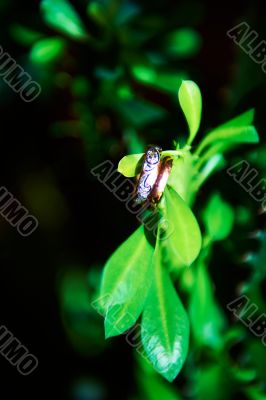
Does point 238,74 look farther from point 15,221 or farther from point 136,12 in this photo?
point 15,221

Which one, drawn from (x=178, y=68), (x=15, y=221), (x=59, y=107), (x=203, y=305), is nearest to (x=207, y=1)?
(x=59, y=107)

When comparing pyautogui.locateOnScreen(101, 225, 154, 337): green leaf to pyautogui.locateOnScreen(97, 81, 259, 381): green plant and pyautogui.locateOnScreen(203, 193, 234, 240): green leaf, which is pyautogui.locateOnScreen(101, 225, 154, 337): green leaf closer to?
pyautogui.locateOnScreen(97, 81, 259, 381): green plant

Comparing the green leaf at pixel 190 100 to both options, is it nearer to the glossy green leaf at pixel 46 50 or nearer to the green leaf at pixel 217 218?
the green leaf at pixel 217 218

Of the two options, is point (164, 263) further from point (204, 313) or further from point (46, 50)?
point (46, 50)

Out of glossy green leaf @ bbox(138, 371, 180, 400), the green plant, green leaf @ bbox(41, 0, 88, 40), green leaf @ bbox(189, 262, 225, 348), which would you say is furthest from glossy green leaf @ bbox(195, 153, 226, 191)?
glossy green leaf @ bbox(138, 371, 180, 400)

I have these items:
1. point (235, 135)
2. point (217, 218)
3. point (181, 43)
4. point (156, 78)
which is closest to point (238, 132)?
point (235, 135)

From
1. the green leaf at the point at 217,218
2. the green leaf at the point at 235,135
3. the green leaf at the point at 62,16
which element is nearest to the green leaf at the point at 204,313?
the green leaf at the point at 217,218
